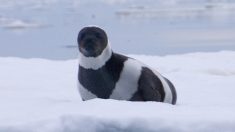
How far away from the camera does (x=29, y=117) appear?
2.28 metres

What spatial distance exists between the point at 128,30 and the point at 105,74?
650 centimetres

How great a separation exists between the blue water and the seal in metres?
4.41

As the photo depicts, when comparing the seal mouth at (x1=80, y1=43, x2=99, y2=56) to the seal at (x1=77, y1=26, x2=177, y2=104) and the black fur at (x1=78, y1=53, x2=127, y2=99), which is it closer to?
the seal at (x1=77, y1=26, x2=177, y2=104)

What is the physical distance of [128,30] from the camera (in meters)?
9.88

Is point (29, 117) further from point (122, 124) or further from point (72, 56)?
point (72, 56)

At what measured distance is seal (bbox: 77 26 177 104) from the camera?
11.1ft

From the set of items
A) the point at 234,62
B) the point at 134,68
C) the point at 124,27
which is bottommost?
the point at 124,27

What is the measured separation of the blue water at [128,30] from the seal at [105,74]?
4407mm

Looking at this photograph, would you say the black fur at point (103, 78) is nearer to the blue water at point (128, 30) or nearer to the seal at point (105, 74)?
the seal at point (105, 74)

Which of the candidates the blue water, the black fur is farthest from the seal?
the blue water

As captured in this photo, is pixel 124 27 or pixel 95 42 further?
pixel 124 27

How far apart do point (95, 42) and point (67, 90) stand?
1047 mm

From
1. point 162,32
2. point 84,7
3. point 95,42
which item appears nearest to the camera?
point 95,42

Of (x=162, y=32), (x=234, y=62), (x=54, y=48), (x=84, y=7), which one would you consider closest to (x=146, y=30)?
(x=162, y=32)
